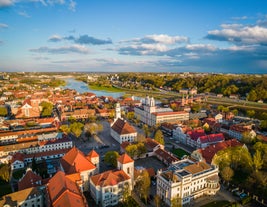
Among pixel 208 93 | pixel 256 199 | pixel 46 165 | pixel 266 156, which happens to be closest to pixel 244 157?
pixel 266 156

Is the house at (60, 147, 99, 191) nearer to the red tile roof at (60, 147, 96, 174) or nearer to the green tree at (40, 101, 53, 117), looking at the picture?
the red tile roof at (60, 147, 96, 174)

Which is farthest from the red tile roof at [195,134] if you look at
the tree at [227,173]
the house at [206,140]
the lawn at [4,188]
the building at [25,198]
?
the lawn at [4,188]

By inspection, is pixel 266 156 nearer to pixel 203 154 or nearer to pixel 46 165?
pixel 203 154

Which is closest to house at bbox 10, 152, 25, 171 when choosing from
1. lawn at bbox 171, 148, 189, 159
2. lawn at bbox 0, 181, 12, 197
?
lawn at bbox 0, 181, 12, 197

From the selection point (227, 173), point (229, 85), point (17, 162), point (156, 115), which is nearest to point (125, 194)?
point (227, 173)

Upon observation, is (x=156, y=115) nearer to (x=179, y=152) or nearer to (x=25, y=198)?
(x=179, y=152)

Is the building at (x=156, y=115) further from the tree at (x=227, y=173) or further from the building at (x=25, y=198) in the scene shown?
the building at (x=25, y=198)
